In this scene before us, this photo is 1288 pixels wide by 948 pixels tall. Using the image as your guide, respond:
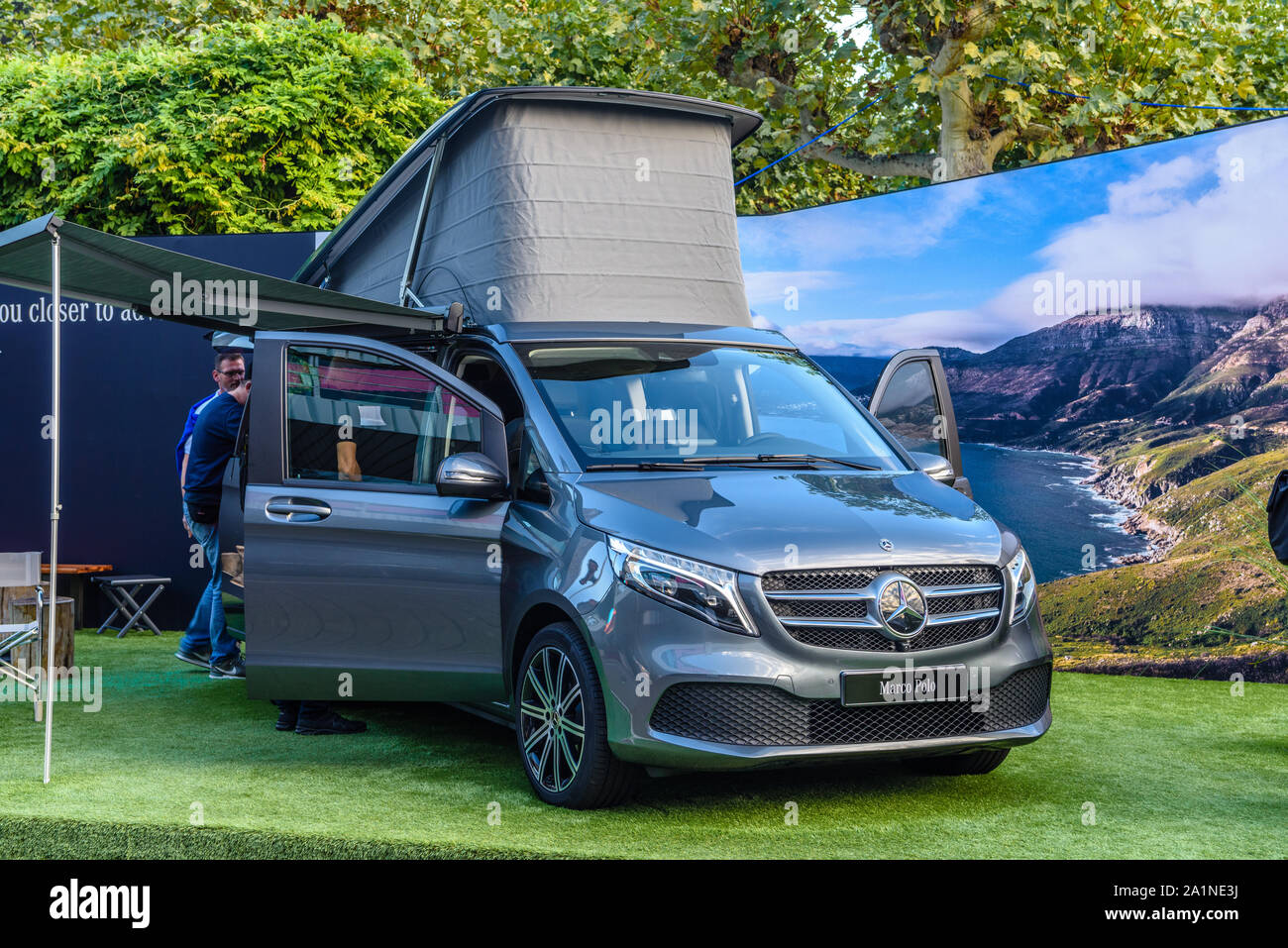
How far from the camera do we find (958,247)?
33.0 ft

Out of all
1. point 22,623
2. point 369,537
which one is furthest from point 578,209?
point 22,623

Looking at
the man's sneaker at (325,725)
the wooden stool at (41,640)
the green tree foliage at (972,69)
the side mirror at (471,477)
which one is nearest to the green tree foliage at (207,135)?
the green tree foliage at (972,69)

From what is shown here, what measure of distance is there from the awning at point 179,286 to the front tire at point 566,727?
203 centimetres

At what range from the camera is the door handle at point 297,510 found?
610 cm

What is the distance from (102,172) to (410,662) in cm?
944

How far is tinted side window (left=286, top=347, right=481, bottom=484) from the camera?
6.26 m

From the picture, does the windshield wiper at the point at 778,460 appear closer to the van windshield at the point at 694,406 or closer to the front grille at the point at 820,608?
the van windshield at the point at 694,406

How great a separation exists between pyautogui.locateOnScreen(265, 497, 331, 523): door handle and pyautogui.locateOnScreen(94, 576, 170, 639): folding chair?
19.2 ft

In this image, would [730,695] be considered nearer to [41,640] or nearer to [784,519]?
[784,519]

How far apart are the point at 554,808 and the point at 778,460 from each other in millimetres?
1719

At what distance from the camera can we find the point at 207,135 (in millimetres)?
13742

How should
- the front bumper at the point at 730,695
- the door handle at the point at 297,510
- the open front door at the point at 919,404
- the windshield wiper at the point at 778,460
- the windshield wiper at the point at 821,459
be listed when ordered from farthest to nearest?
the open front door at the point at 919,404 → the door handle at the point at 297,510 → the windshield wiper at the point at 821,459 → the windshield wiper at the point at 778,460 → the front bumper at the point at 730,695

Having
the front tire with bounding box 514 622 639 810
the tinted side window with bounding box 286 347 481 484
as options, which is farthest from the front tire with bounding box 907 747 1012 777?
the tinted side window with bounding box 286 347 481 484
